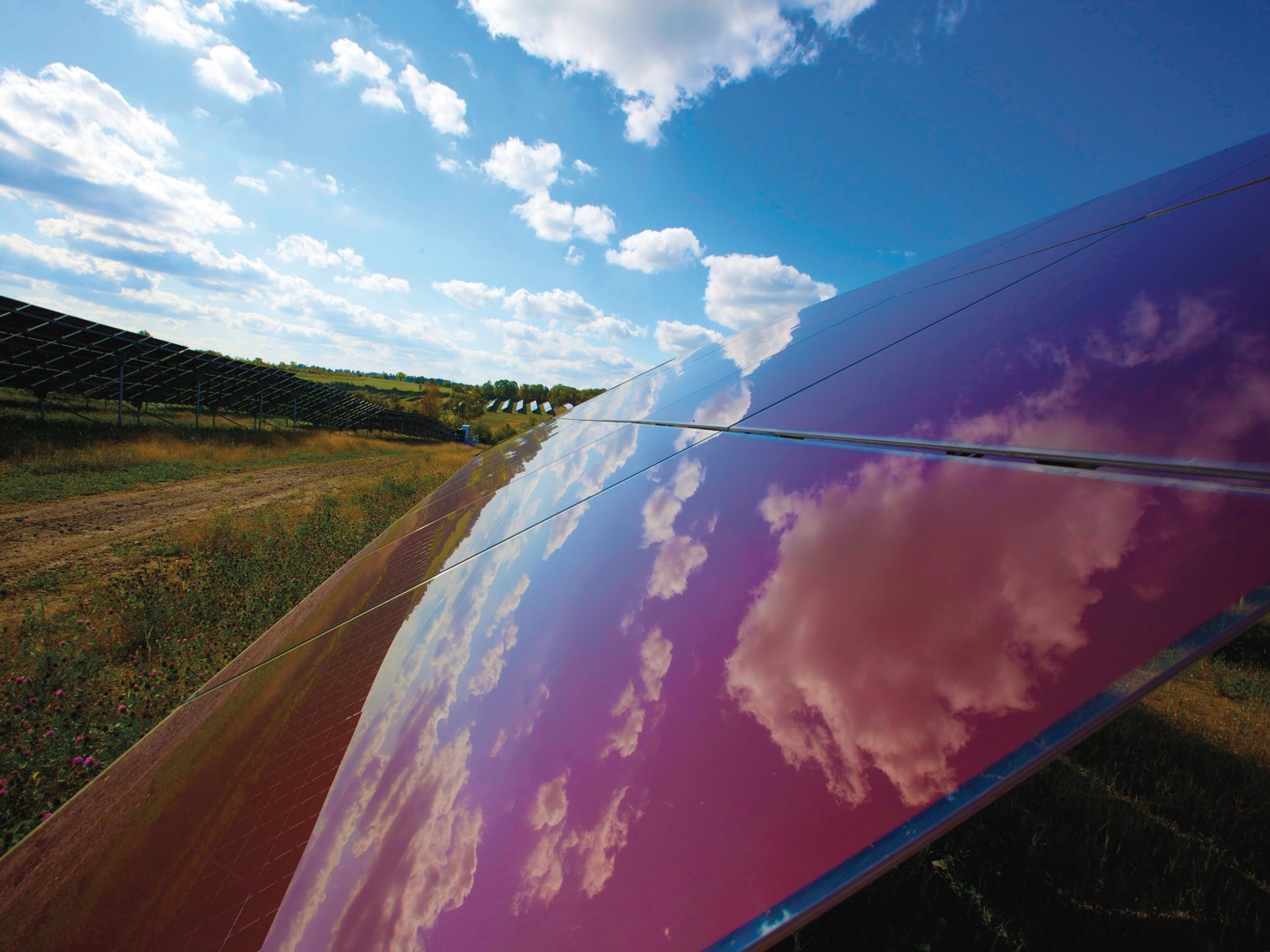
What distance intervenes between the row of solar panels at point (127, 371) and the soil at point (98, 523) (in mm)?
7596

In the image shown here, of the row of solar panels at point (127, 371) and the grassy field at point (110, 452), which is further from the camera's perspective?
the row of solar panels at point (127, 371)

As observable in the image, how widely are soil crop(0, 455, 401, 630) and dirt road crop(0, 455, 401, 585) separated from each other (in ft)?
0.05

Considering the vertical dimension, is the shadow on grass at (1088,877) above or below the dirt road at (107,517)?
above

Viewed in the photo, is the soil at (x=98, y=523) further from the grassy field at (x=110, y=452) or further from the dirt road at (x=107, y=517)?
the grassy field at (x=110, y=452)

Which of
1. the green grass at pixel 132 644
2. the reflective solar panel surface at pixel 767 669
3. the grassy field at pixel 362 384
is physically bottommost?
the green grass at pixel 132 644

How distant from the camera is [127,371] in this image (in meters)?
27.0

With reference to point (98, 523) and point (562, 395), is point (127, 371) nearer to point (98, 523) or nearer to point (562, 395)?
point (98, 523)

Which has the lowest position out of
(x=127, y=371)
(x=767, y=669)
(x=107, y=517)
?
(x=107, y=517)

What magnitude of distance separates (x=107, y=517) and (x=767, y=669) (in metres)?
17.0

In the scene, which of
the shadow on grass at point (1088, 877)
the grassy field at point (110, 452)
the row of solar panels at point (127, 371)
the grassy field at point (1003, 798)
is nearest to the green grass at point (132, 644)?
the grassy field at point (1003, 798)

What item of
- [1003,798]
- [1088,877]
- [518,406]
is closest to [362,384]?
[518,406]

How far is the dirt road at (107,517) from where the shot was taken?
866 centimetres

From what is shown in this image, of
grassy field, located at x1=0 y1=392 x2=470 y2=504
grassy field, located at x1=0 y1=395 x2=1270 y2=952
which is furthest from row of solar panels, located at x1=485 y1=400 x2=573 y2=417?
grassy field, located at x1=0 y1=395 x2=1270 y2=952

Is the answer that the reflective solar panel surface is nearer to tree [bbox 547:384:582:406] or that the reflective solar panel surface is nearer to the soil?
the soil
